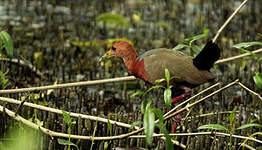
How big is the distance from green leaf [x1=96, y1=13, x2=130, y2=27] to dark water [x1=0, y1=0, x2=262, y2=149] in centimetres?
5

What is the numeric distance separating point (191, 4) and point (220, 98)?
3.47 meters

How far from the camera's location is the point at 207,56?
2.98 m

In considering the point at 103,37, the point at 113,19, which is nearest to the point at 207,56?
the point at 103,37

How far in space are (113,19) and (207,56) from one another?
3.56 m

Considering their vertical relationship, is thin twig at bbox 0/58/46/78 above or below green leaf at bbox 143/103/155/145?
above

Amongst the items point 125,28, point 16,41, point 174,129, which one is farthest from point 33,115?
point 125,28

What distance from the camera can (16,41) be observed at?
5594 millimetres

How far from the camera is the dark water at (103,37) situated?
4.30 metres

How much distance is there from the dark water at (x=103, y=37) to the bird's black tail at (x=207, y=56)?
20.0 inches

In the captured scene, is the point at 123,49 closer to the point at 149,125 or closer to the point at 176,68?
the point at 176,68

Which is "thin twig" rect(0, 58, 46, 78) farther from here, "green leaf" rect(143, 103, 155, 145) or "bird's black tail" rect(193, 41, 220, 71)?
"green leaf" rect(143, 103, 155, 145)

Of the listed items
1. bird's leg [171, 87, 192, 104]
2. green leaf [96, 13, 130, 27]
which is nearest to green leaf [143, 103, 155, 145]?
bird's leg [171, 87, 192, 104]

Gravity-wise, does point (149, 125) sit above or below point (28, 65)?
below

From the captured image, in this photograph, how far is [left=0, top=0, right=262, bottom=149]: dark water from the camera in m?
4.30
